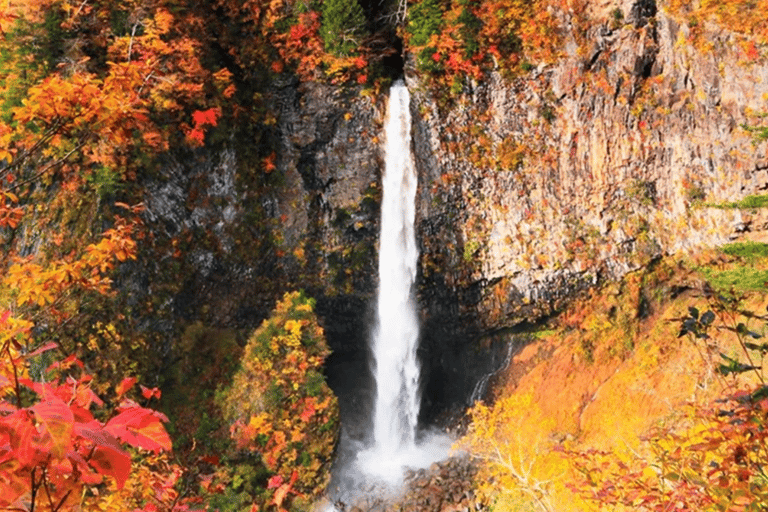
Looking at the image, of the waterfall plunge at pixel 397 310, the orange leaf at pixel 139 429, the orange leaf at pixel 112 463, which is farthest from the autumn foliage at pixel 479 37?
the orange leaf at pixel 112 463

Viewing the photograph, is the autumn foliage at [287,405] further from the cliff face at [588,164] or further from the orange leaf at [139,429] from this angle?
the orange leaf at [139,429]

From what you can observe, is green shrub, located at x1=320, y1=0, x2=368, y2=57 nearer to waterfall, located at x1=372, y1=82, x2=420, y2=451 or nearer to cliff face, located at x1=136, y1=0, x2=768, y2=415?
cliff face, located at x1=136, y1=0, x2=768, y2=415

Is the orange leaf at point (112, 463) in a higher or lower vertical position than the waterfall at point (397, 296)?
higher

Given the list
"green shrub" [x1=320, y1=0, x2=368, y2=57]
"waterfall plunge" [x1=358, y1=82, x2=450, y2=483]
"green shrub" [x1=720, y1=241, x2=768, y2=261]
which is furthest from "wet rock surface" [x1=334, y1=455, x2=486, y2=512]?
"green shrub" [x1=320, y1=0, x2=368, y2=57]

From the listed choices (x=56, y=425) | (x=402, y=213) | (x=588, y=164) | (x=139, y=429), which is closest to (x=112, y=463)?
(x=139, y=429)

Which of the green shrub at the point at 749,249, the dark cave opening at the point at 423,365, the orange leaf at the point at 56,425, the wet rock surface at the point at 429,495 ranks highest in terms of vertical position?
the orange leaf at the point at 56,425

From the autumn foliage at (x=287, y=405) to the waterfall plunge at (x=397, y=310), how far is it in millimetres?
2199

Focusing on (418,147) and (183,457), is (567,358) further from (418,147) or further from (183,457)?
(183,457)

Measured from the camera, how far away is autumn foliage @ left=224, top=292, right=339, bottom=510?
11.5 metres

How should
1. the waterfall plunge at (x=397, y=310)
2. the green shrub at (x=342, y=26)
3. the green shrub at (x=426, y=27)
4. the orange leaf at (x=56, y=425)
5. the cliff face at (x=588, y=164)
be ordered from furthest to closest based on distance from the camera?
1. the waterfall plunge at (x=397, y=310)
2. the green shrub at (x=342, y=26)
3. the green shrub at (x=426, y=27)
4. the cliff face at (x=588, y=164)
5. the orange leaf at (x=56, y=425)

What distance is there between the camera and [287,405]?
39.4 feet

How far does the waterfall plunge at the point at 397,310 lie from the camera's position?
14.0 metres

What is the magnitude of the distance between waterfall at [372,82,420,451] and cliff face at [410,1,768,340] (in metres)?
0.50

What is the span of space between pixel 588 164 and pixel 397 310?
6.61 m
